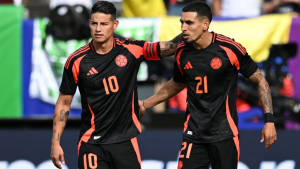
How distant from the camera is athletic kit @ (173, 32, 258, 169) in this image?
4.52m

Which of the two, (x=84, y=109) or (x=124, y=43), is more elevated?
(x=124, y=43)

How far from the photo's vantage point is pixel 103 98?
4.52 meters

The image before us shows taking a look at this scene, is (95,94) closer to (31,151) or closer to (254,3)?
(31,151)

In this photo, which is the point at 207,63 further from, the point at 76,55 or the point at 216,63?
the point at 76,55

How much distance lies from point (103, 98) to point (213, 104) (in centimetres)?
106

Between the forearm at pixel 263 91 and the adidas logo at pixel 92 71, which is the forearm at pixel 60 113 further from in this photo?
the forearm at pixel 263 91

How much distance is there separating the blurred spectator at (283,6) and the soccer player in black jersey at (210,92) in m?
4.36

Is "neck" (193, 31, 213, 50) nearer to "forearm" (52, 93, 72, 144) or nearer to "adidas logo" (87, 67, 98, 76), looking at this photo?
"adidas logo" (87, 67, 98, 76)

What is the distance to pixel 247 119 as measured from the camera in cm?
796

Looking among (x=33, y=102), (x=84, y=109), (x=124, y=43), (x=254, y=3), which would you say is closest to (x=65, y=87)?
(x=84, y=109)

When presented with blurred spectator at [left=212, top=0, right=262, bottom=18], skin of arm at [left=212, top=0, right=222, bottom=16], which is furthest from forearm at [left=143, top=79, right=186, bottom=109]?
skin of arm at [left=212, top=0, right=222, bottom=16]

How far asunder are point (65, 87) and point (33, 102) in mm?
3876

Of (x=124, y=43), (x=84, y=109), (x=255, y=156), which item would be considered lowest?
(x=255, y=156)

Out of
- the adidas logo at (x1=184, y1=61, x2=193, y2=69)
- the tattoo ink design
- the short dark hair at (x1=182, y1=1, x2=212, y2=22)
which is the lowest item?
the tattoo ink design
